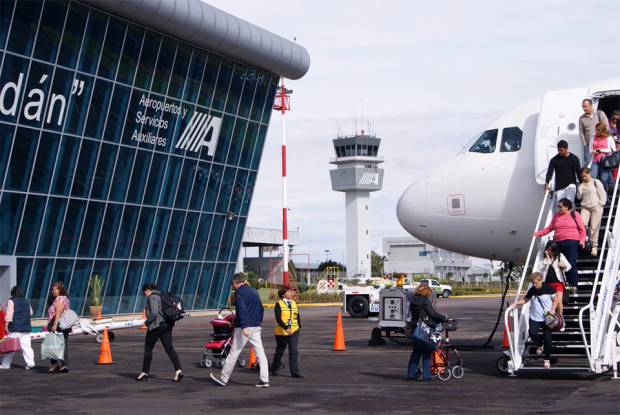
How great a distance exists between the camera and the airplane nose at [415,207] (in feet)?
72.8

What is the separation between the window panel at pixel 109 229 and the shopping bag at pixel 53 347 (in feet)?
83.3

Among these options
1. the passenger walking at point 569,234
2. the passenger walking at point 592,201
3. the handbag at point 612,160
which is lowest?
the passenger walking at point 569,234

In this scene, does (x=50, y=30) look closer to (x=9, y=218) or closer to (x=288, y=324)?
(x=9, y=218)

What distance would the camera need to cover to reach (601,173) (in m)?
19.4

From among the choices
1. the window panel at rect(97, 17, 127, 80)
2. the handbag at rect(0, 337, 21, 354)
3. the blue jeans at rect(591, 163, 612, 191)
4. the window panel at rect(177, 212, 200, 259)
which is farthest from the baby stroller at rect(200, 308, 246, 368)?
the window panel at rect(177, 212, 200, 259)

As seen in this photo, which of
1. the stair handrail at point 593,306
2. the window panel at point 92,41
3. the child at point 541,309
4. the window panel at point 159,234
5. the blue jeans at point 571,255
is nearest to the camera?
the stair handrail at point 593,306

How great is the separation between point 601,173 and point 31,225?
28.2 meters

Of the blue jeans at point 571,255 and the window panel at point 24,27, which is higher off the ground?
the window panel at point 24,27

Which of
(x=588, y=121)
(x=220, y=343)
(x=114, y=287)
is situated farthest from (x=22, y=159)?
(x=588, y=121)

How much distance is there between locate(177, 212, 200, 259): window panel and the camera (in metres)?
51.5

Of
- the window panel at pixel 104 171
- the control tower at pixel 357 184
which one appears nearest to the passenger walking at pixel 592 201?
the window panel at pixel 104 171

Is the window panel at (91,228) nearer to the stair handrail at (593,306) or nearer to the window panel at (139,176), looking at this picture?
the window panel at (139,176)

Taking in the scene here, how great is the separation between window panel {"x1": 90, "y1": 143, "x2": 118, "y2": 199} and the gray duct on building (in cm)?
566

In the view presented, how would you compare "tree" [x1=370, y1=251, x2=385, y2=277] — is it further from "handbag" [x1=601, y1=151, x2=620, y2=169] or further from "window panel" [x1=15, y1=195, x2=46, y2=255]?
"handbag" [x1=601, y1=151, x2=620, y2=169]
